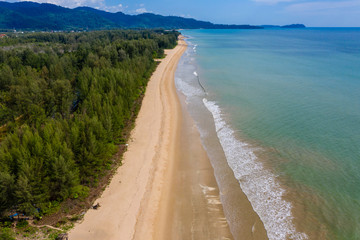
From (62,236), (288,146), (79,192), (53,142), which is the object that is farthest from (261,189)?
(53,142)

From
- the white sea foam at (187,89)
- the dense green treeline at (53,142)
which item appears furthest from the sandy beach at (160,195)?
the white sea foam at (187,89)

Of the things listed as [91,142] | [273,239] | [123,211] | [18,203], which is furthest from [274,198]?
[18,203]

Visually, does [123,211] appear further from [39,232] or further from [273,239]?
[273,239]

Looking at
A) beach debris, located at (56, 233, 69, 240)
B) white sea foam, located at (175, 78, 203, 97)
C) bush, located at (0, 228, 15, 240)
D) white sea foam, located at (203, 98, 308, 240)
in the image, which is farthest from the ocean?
bush, located at (0, 228, 15, 240)

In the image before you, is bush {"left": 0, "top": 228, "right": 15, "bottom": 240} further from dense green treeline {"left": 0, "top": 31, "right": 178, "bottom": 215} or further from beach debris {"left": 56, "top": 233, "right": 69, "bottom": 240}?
beach debris {"left": 56, "top": 233, "right": 69, "bottom": 240}

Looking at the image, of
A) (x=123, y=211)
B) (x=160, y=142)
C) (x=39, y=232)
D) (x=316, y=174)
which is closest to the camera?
(x=39, y=232)

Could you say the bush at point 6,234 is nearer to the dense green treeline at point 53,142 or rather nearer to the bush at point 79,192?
the dense green treeline at point 53,142
